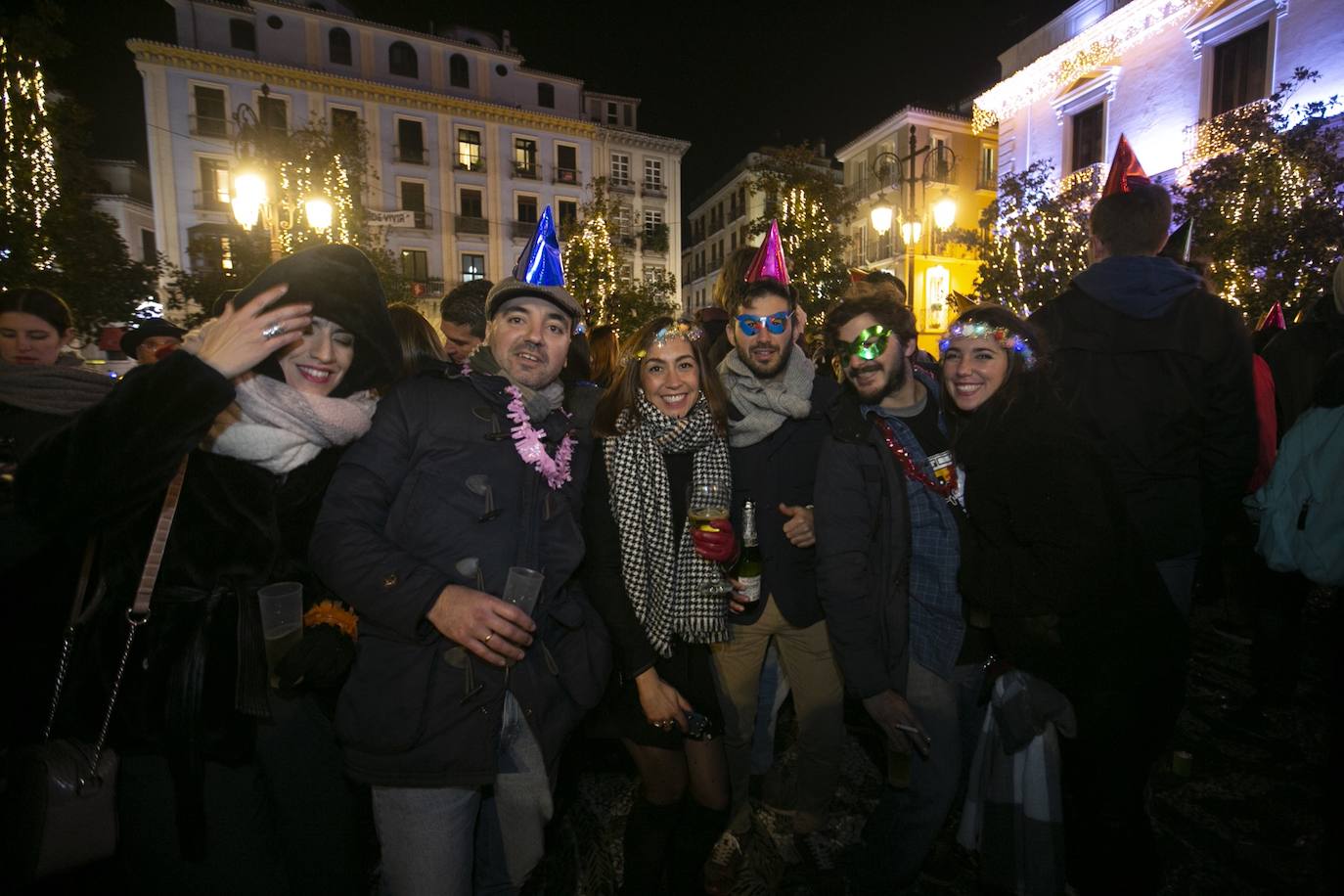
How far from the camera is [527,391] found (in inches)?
90.2

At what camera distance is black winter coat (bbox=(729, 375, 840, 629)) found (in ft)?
9.68

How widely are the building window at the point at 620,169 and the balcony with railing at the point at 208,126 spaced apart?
21.7 metres

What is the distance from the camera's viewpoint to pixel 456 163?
1475 inches

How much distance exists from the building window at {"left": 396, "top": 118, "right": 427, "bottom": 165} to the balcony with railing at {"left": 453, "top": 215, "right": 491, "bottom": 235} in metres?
3.56

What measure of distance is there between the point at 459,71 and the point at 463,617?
45.0m

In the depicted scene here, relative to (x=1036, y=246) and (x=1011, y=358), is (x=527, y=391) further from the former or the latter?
(x=1036, y=246)

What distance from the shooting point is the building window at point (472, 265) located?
38.1m

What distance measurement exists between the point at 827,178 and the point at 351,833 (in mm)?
16664

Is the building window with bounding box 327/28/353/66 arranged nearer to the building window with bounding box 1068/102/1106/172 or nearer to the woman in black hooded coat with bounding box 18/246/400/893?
the building window with bounding box 1068/102/1106/172

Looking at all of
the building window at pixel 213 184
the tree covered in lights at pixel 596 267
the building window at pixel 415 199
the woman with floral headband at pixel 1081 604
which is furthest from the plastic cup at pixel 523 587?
the building window at pixel 415 199

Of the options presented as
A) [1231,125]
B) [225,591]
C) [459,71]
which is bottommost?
[225,591]

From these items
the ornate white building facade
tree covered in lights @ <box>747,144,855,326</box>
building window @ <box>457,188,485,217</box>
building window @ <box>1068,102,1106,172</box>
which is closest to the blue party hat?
tree covered in lights @ <box>747,144,855,326</box>

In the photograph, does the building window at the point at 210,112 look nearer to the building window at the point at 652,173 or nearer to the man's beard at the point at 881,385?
the building window at the point at 652,173

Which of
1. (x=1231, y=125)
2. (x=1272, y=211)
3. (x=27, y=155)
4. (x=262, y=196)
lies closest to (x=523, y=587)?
(x=27, y=155)
